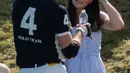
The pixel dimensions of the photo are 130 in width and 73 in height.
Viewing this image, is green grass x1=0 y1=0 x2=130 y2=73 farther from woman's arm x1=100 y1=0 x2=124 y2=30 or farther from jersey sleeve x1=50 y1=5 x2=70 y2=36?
jersey sleeve x1=50 y1=5 x2=70 y2=36

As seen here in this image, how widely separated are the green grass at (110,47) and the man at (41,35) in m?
2.34

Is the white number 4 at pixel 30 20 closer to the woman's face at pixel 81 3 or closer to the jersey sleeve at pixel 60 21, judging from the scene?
the jersey sleeve at pixel 60 21

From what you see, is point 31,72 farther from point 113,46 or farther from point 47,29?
point 113,46

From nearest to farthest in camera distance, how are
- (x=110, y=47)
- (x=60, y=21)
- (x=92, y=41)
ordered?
1. (x=60, y=21)
2. (x=92, y=41)
3. (x=110, y=47)

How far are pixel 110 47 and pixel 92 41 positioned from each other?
7.57 ft

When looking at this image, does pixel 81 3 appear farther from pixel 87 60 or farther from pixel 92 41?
pixel 87 60

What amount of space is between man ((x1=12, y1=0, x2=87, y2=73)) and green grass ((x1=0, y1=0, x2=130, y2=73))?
2.34 metres

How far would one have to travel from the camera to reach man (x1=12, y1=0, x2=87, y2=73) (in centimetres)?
254

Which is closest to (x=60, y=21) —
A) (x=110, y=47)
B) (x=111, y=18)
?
(x=111, y=18)

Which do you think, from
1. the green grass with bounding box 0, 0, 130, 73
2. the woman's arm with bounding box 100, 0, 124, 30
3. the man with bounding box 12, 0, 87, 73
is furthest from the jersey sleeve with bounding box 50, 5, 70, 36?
the green grass with bounding box 0, 0, 130, 73

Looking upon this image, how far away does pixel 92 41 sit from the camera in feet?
10.4

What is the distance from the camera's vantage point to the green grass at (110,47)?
5.02 m

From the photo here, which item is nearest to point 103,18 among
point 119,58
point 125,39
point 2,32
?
point 119,58

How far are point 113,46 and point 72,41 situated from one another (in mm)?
2896
